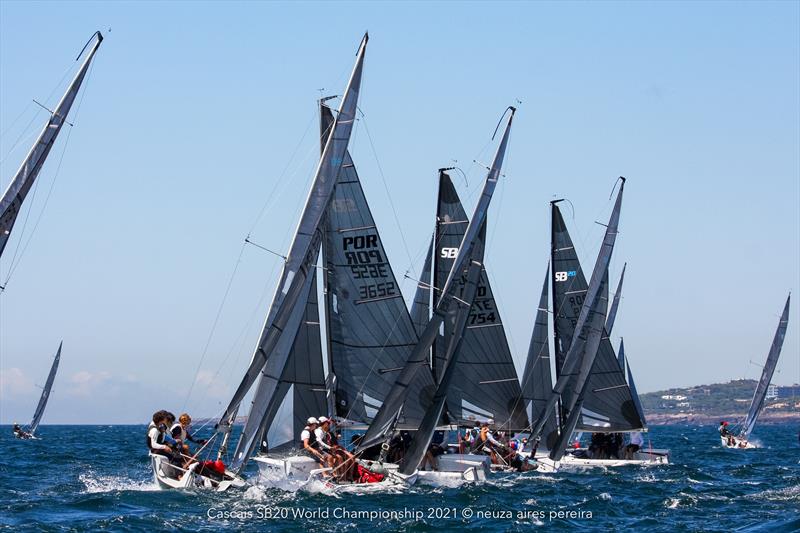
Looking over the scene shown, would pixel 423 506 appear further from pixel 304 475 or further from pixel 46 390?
pixel 46 390

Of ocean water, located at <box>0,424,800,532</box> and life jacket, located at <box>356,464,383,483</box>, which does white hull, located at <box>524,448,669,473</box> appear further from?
life jacket, located at <box>356,464,383,483</box>

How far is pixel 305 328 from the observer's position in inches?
1395

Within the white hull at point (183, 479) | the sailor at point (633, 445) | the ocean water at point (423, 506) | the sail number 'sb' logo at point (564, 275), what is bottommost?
the ocean water at point (423, 506)

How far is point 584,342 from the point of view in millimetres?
45906

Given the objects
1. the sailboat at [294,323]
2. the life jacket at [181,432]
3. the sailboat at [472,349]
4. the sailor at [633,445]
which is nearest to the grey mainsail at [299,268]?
the sailboat at [294,323]

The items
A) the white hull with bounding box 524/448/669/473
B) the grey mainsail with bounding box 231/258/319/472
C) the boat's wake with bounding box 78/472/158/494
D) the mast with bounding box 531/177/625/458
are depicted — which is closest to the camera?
the grey mainsail with bounding box 231/258/319/472

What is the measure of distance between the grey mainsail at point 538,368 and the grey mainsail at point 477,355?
4.58m

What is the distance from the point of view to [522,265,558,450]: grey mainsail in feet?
162

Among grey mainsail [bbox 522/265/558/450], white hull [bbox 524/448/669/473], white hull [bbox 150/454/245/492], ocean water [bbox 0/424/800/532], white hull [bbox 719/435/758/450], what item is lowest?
ocean water [bbox 0/424/800/532]

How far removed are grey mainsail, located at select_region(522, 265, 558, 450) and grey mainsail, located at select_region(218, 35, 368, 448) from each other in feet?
56.8

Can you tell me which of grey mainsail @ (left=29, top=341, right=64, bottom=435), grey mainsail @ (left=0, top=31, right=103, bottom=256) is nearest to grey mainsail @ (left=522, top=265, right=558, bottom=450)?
grey mainsail @ (left=0, top=31, right=103, bottom=256)

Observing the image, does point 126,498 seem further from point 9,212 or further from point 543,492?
point 543,492

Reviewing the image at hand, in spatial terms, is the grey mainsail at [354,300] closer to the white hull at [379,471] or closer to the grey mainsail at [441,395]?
the grey mainsail at [441,395]

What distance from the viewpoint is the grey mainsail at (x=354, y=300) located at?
3597 centimetres
